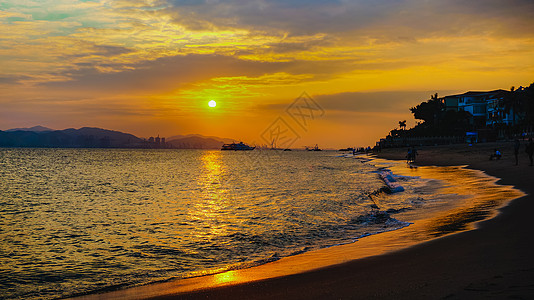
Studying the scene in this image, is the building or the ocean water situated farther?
the building

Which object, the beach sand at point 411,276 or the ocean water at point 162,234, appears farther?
the ocean water at point 162,234

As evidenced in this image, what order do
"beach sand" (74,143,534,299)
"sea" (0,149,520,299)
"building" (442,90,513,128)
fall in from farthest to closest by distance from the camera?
1. "building" (442,90,513,128)
2. "sea" (0,149,520,299)
3. "beach sand" (74,143,534,299)

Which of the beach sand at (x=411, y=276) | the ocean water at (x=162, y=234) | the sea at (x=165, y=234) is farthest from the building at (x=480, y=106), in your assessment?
the beach sand at (x=411, y=276)

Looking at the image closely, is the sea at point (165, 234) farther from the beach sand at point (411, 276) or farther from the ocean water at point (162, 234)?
the beach sand at point (411, 276)

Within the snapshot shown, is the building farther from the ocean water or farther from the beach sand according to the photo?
the beach sand

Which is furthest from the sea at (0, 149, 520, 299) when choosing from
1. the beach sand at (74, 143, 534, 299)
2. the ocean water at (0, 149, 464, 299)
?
the beach sand at (74, 143, 534, 299)

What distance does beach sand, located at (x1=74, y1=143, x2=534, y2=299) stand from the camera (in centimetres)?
693

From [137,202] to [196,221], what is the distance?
A: 1167 centimetres

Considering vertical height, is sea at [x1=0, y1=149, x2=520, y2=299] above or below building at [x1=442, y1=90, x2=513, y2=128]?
below

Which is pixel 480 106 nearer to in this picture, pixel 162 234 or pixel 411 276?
pixel 162 234

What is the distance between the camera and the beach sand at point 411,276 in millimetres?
6934

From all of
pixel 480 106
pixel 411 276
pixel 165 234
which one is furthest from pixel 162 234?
pixel 480 106

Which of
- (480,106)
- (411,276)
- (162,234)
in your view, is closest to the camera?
(411,276)

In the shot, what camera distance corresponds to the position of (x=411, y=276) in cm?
810
